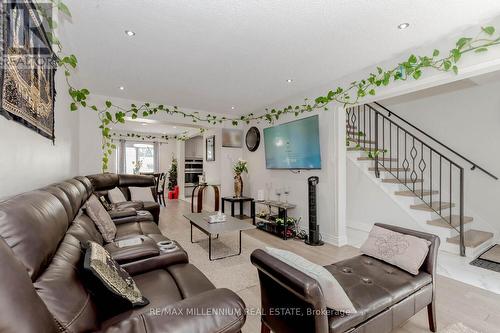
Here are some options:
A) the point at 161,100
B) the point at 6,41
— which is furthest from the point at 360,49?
the point at 161,100

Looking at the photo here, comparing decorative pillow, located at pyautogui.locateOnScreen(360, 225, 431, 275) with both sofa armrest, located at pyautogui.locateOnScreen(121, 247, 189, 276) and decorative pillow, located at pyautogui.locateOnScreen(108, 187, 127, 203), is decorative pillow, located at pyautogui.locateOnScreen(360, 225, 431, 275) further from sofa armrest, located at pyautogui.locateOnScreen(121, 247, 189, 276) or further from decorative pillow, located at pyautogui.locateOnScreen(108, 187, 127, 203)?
decorative pillow, located at pyautogui.locateOnScreen(108, 187, 127, 203)

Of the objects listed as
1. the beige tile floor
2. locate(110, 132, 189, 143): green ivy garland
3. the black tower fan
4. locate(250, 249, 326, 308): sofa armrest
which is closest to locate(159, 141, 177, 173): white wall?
locate(110, 132, 189, 143): green ivy garland

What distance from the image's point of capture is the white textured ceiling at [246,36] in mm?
1855

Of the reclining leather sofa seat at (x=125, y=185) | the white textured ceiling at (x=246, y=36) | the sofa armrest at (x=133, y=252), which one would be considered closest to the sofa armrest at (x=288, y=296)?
the sofa armrest at (x=133, y=252)

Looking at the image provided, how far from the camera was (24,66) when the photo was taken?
1332 mm

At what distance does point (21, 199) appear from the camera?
99cm

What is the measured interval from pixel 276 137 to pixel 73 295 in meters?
3.98

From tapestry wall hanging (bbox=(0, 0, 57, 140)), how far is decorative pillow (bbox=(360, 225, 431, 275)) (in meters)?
2.57

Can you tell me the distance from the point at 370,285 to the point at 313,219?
211 centimetres

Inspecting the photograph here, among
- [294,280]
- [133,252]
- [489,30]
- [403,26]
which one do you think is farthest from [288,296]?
[489,30]

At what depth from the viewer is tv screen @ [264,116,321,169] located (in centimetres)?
381

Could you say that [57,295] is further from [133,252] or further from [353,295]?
[353,295]

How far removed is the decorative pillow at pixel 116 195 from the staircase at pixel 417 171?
427 cm

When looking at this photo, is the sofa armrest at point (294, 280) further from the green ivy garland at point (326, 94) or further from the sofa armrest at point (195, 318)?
the green ivy garland at point (326, 94)
